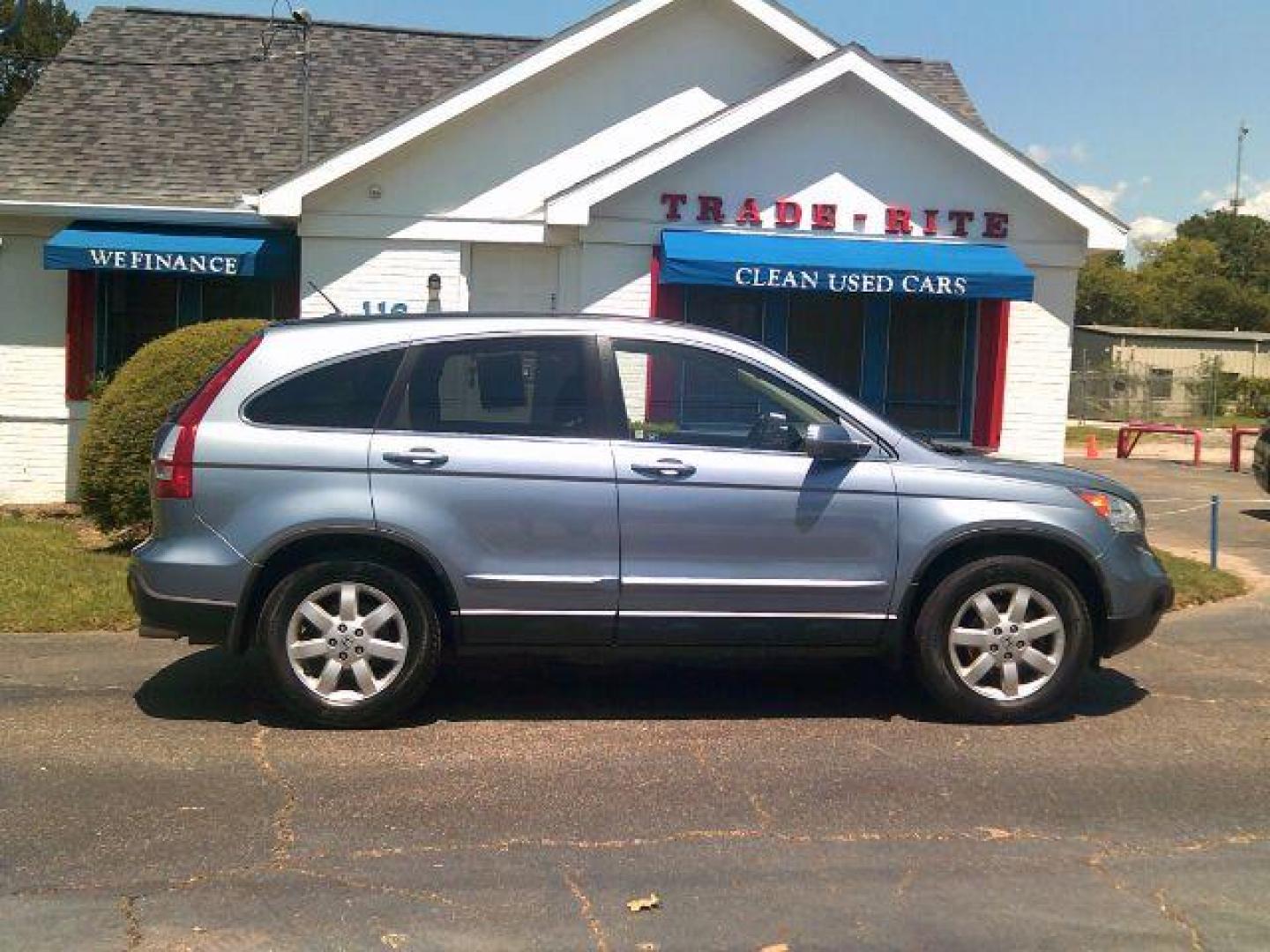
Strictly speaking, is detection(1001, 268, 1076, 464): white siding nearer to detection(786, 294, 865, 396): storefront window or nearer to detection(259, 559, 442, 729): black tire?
detection(786, 294, 865, 396): storefront window

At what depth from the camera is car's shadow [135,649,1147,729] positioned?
6219 mm

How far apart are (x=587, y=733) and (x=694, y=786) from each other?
84cm

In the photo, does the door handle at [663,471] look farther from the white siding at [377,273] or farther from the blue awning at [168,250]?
the blue awning at [168,250]

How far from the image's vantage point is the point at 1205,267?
90.3 m

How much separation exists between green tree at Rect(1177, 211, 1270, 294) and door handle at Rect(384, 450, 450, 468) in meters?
90.1

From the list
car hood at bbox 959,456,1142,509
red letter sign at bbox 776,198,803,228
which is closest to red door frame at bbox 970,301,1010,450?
red letter sign at bbox 776,198,803,228

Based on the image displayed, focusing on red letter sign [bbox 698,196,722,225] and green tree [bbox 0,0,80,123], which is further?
green tree [bbox 0,0,80,123]

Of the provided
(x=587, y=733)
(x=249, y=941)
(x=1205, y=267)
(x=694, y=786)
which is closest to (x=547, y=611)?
(x=587, y=733)

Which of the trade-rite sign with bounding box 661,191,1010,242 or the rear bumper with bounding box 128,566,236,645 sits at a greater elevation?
the trade-rite sign with bounding box 661,191,1010,242

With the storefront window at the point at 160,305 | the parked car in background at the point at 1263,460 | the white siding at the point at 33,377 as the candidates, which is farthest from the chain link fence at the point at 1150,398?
the white siding at the point at 33,377

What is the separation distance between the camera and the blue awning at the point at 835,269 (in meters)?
12.2

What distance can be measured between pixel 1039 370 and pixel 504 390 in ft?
29.5

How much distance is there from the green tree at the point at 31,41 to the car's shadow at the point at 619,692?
111ft

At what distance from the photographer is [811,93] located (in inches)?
514
